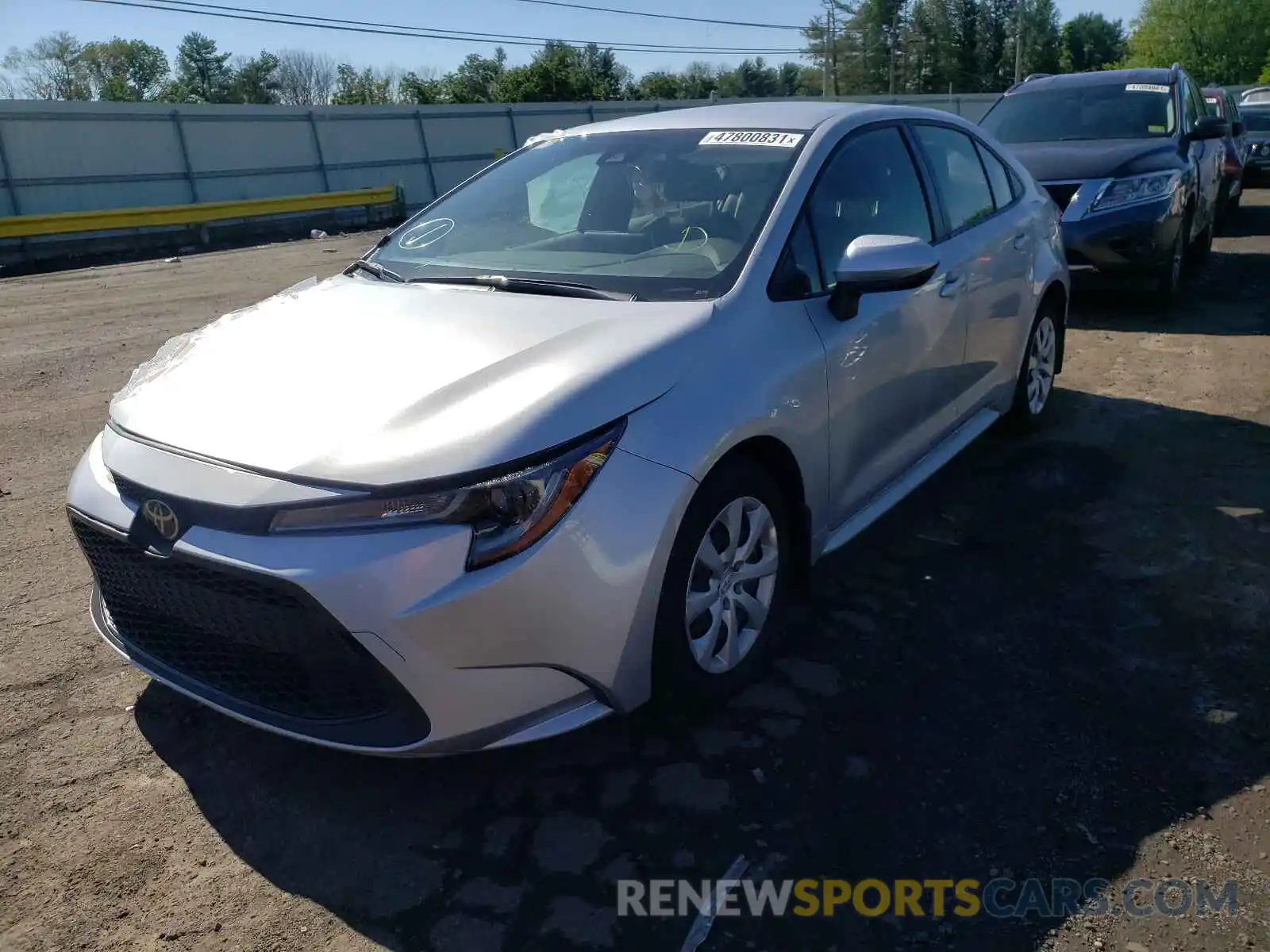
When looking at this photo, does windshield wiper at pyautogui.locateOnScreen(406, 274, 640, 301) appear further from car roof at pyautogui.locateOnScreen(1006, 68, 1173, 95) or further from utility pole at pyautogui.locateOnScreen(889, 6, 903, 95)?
utility pole at pyautogui.locateOnScreen(889, 6, 903, 95)

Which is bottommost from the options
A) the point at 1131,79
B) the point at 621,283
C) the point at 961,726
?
the point at 961,726

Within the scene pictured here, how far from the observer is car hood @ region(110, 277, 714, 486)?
2.41 metres

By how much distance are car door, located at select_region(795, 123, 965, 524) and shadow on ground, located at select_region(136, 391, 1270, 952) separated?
0.55m

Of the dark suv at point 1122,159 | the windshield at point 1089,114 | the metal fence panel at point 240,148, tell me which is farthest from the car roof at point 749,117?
the metal fence panel at point 240,148

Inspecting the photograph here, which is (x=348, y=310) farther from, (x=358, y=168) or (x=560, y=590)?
(x=358, y=168)

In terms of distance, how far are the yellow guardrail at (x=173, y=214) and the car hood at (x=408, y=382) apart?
17.3 metres

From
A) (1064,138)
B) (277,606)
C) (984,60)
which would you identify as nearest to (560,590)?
(277,606)

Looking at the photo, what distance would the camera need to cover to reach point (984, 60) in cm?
8406

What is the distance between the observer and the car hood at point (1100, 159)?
810cm

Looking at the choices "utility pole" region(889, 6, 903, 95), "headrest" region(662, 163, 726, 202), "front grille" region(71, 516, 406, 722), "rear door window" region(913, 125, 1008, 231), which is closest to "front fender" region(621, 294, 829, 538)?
"headrest" region(662, 163, 726, 202)

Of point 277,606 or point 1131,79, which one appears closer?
point 277,606

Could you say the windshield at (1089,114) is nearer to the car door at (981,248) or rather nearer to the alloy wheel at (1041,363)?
the alloy wheel at (1041,363)

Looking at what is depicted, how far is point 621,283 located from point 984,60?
9195 centimetres

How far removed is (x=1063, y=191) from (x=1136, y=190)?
1.71 ft
